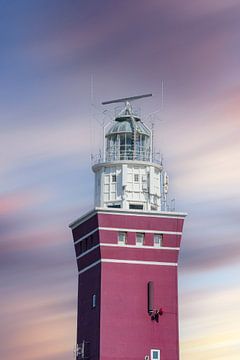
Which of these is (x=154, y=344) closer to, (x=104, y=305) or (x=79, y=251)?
(x=104, y=305)

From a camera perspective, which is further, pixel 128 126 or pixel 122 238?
pixel 128 126

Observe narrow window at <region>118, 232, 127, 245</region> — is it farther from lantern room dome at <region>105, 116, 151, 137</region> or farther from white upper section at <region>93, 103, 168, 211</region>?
lantern room dome at <region>105, 116, 151, 137</region>

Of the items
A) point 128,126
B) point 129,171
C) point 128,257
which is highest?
point 128,126

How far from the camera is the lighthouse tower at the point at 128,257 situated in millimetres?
77062

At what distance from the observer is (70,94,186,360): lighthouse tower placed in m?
77.1

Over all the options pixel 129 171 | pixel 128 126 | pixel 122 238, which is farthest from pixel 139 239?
→ pixel 128 126

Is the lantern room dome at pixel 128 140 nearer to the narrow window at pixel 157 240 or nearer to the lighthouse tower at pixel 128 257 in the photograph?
the lighthouse tower at pixel 128 257

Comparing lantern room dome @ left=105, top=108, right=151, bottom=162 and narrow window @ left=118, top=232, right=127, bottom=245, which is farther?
lantern room dome @ left=105, top=108, right=151, bottom=162

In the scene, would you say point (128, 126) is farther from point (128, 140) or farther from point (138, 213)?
point (138, 213)

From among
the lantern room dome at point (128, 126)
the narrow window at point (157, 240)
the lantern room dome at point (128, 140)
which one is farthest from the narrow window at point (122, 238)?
the lantern room dome at point (128, 126)

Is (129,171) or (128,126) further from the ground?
(128,126)

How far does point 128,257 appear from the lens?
78875mm

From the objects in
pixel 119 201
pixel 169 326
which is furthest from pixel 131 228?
pixel 169 326

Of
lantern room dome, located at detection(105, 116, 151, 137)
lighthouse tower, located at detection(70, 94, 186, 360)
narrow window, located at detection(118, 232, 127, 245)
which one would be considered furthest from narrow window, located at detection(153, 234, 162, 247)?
lantern room dome, located at detection(105, 116, 151, 137)
